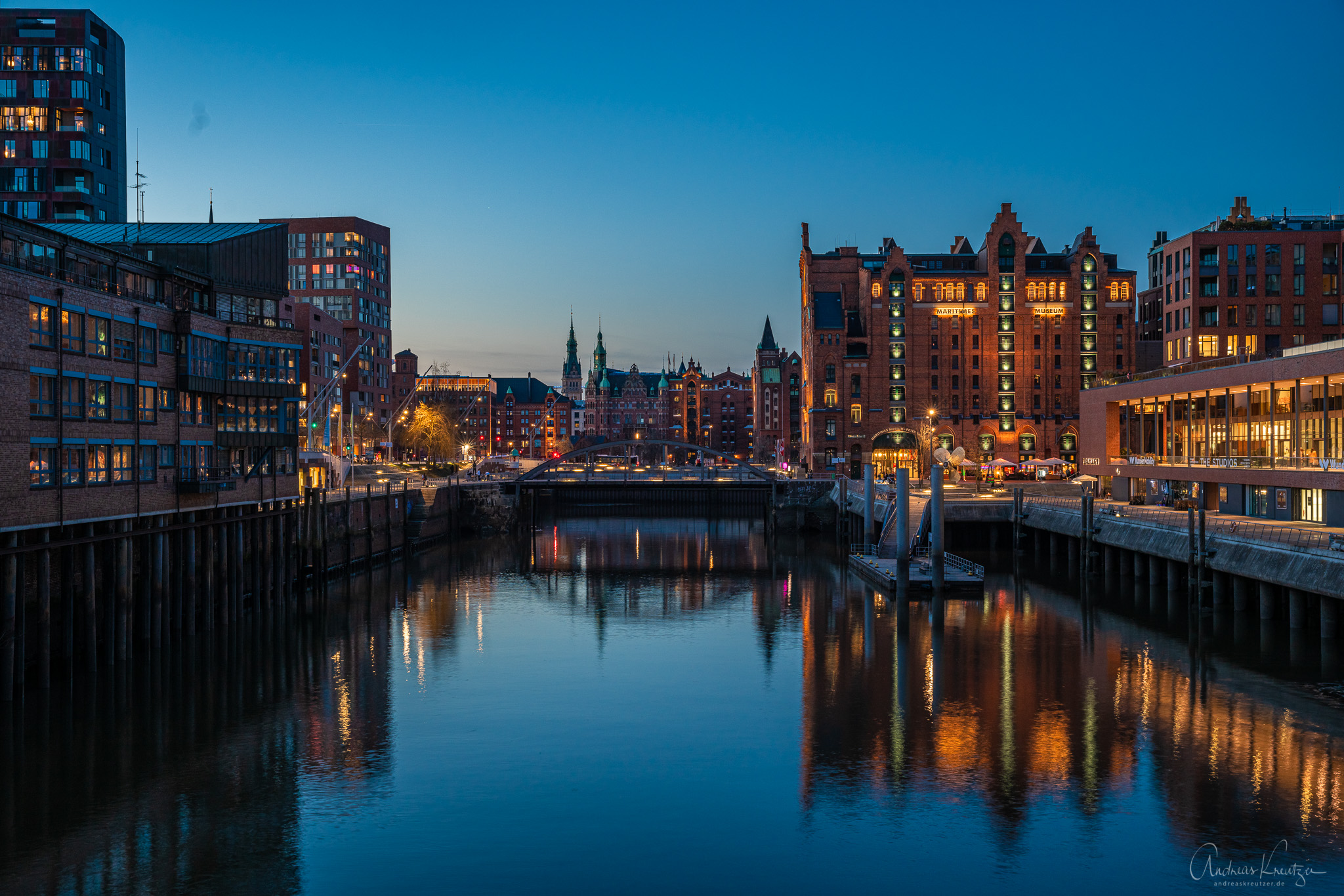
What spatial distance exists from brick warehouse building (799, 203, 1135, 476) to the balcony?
333 feet

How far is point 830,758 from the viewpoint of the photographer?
103ft

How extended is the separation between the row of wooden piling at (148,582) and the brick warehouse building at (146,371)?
0.98 metres

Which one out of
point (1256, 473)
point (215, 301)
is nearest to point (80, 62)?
point (215, 301)

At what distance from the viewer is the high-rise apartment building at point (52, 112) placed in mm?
88562

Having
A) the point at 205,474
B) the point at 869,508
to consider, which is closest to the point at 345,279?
the point at 869,508

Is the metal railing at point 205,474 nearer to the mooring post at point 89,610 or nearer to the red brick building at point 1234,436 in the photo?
the mooring post at point 89,610

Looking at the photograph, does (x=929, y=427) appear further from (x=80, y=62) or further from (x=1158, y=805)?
(x=1158, y=805)

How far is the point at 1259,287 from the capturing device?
321 feet

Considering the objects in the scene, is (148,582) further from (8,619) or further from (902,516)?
(902,516)

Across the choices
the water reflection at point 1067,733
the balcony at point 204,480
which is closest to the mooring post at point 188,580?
the balcony at point 204,480

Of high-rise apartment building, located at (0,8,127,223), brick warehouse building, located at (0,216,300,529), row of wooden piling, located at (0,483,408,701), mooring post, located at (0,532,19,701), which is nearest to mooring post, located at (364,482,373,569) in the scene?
row of wooden piling, located at (0,483,408,701)

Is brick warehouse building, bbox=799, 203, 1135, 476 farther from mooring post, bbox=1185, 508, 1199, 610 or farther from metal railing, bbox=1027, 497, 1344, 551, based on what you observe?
mooring post, bbox=1185, 508, 1199, 610

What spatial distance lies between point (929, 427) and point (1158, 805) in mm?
113769

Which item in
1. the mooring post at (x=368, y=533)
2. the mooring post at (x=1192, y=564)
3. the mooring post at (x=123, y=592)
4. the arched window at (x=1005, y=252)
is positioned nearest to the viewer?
Result: the mooring post at (x=123, y=592)
